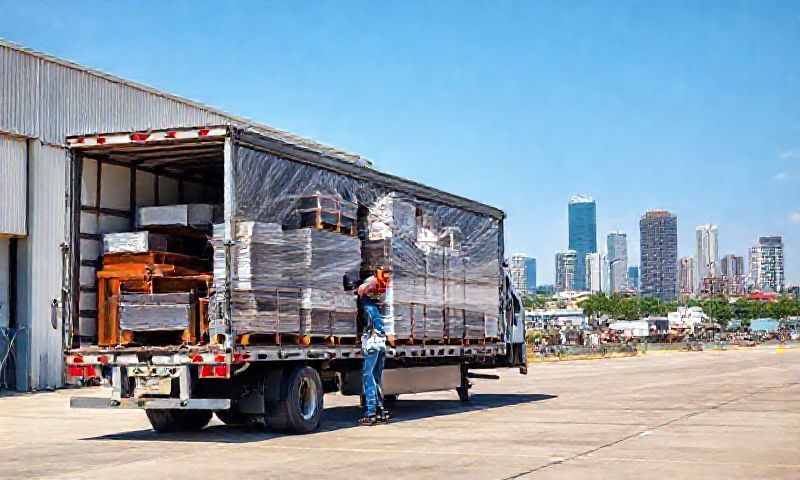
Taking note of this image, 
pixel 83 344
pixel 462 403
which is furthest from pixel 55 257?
pixel 83 344

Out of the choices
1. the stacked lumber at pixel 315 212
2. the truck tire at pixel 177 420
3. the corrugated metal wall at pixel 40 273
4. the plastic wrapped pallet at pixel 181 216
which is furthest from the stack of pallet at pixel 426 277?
the corrugated metal wall at pixel 40 273

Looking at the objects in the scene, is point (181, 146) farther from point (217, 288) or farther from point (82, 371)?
point (82, 371)

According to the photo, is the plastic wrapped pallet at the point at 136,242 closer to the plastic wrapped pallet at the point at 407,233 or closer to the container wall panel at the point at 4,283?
the plastic wrapped pallet at the point at 407,233

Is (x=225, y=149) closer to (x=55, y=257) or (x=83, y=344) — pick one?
(x=83, y=344)

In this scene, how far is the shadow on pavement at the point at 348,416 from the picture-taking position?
15477 millimetres

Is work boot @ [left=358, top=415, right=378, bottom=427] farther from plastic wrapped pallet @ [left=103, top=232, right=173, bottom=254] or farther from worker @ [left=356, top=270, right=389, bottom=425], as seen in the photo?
plastic wrapped pallet @ [left=103, top=232, right=173, bottom=254]

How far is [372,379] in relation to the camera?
16.9 m

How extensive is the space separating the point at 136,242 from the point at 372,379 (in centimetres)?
411

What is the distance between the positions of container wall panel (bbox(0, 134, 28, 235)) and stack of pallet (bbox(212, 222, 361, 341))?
15.4 m

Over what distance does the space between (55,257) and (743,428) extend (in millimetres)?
20668

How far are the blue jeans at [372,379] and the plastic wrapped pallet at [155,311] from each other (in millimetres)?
3211

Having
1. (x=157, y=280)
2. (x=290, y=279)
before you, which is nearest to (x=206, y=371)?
(x=157, y=280)

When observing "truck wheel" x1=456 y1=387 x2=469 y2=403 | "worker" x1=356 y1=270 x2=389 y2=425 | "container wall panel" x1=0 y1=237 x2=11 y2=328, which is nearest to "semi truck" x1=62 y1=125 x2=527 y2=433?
"worker" x1=356 y1=270 x2=389 y2=425

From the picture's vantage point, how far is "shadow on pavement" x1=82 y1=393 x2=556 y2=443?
1548 cm
